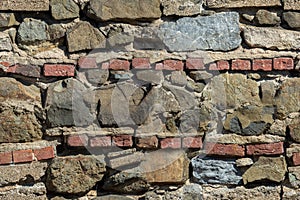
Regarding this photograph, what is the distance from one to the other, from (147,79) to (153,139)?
319 mm

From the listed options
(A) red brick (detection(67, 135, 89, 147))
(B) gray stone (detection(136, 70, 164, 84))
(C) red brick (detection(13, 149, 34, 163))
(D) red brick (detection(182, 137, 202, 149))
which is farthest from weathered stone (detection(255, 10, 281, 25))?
(C) red brick (detection(13, 149, 34, 163))

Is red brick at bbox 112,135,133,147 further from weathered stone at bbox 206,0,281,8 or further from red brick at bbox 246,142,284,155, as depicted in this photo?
weathered stone at bbox 206,0,281,8

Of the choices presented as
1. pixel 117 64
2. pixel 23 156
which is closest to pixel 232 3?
pixel 117 64

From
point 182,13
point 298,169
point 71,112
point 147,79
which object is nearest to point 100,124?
point 71,112

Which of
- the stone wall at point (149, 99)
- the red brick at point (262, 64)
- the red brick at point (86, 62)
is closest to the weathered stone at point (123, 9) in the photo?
the stone wall at point (149, 99)

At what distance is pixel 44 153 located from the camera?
2697mm

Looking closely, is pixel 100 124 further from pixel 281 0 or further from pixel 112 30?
pixel 281 0

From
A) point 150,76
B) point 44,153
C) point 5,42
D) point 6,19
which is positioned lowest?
point 44,153

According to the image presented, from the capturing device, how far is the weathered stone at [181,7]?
8.95ft

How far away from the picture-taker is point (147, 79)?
2.74 m

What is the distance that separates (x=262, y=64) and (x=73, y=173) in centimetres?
116

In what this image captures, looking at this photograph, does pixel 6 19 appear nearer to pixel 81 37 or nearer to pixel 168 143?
pixel 81 37

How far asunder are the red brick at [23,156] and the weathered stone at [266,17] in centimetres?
139

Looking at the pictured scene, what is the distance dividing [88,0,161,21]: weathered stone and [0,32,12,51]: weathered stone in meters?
0.44
